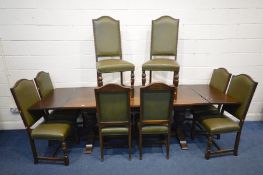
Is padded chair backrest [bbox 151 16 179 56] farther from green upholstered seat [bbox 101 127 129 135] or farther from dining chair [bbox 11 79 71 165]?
dining chair [bbox 11 79 71 165]

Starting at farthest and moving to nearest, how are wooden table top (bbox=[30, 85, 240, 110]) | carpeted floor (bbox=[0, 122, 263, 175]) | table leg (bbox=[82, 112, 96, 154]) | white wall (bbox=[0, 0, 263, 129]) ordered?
white wall (bbox=[0, 0, 263, 129]) → table leg (bbox=[82, 112, 96, 154]) → wooden table top (bbox=[30, 85, 240, 110]) → carpeted floor (bbox=[0, 122, 263, 175])

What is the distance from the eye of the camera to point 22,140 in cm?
295

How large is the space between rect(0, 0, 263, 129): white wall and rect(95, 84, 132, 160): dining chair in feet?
3.30

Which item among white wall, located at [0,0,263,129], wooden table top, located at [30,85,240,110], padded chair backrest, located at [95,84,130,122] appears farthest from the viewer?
white wall, located at [0,0,263,129]

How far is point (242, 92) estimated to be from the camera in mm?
2396

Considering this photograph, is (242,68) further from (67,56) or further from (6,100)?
(6,100)

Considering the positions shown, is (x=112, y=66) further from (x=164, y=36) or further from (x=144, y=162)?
(x=144, y=162)

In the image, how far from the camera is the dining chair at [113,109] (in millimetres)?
2104

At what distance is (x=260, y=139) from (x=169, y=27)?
2.08 m

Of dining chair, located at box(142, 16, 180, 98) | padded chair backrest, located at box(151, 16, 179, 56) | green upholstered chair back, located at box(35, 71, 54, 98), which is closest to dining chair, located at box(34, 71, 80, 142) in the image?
green upholstered chair back, located at box(35, 71, 54, 98)

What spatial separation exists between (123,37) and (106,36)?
31 cm

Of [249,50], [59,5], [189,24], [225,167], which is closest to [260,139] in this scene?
[225,167]

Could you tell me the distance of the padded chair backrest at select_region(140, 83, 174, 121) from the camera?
6.91 feet

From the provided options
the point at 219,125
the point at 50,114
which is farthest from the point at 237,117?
the point at 50,114
